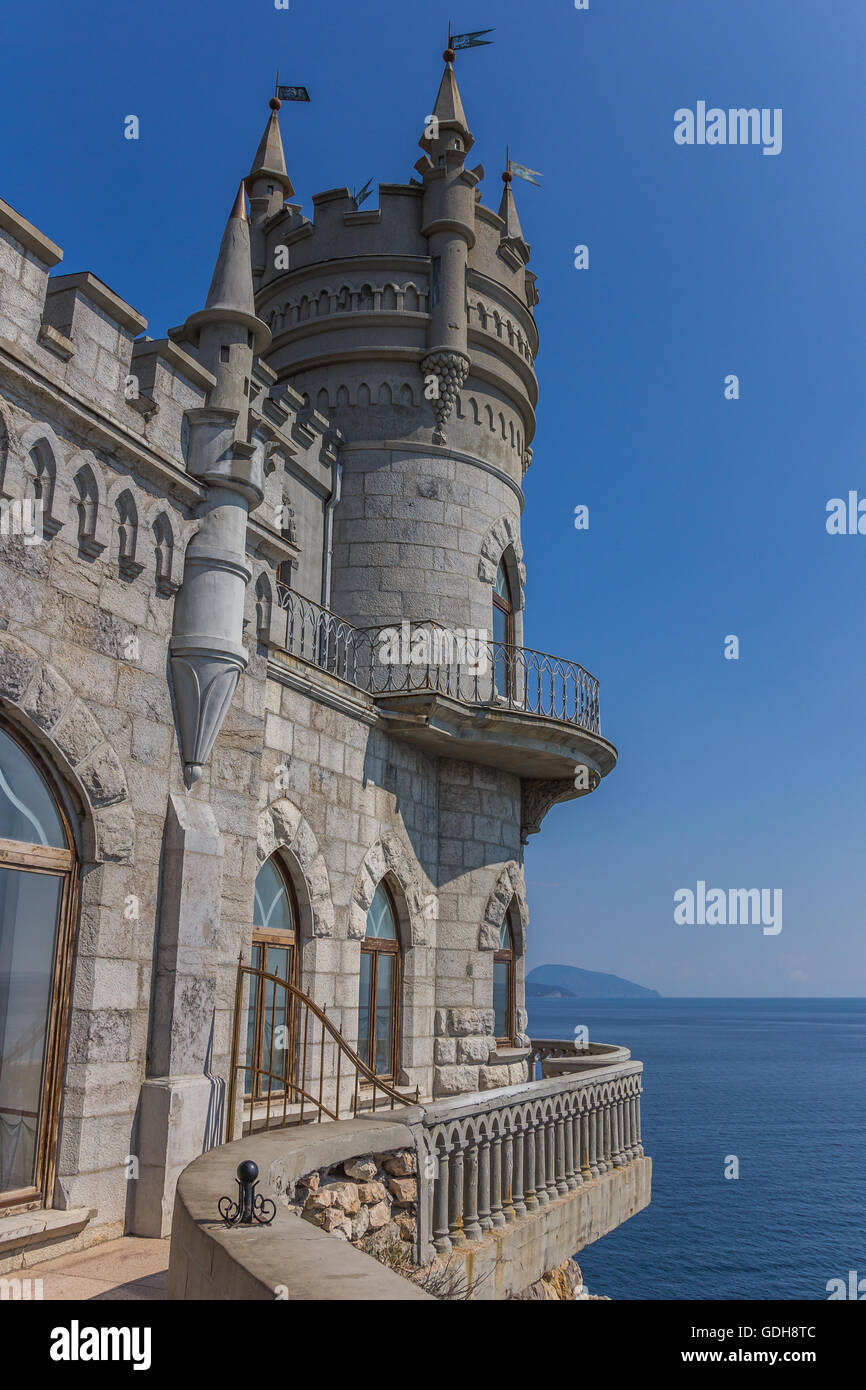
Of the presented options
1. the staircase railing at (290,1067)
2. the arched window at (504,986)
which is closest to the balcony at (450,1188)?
the staircase railing at (290,1067)

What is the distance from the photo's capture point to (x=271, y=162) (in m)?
16.8

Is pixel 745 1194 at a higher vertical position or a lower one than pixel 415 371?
lower

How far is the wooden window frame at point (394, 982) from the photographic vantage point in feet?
40.9

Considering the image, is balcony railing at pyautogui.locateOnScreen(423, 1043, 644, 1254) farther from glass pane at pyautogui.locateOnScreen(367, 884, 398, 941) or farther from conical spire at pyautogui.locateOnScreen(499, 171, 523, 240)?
conical spire at pyautogui.locateOnScreen(499, 171, 523, 240)

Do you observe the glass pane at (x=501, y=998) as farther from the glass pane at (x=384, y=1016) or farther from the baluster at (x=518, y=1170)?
the baluster at (x=518, y=1170)

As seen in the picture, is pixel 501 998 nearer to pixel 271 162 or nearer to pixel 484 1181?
pixel 484 1181

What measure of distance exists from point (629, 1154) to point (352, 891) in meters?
4.87

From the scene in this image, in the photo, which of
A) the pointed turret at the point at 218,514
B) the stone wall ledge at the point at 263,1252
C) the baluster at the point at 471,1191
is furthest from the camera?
the baluster at the point at 471,1191

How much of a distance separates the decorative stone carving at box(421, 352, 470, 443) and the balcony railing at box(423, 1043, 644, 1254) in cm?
844

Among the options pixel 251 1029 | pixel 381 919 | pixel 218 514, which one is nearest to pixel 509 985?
pixel 381 919

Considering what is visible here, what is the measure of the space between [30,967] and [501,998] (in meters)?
9.37

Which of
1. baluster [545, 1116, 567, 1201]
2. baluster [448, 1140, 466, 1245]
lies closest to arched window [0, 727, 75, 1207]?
baluster [448, 1140, 466, 1245]

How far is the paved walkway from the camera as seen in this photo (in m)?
5.51
